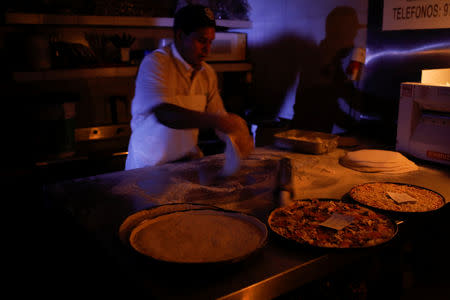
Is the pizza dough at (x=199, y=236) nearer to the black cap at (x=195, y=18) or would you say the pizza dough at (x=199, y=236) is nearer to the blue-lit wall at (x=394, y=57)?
the black cap at (x=195, y=18)

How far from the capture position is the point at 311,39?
135 inches

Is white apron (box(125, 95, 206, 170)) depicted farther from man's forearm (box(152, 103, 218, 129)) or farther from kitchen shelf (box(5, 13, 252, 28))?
kitchen shelf (box(5, 13, 252, 28))

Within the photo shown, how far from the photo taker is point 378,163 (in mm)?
2057

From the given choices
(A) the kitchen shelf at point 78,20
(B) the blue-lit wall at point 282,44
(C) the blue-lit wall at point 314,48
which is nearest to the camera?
(C) the blue-lit wall at point 314,48

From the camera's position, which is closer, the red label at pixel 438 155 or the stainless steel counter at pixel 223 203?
the stainless steel counter at pixel 223 203

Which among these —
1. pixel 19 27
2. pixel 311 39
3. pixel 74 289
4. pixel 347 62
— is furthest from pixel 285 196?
pixel 19 27

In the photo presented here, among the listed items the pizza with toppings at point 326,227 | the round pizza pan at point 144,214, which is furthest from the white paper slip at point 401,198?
the round pizza pan at point 144,214

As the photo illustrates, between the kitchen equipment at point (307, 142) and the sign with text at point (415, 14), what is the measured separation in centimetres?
92

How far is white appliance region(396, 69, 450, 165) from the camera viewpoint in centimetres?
213

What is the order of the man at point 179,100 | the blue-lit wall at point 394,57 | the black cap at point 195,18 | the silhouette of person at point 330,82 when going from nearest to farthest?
1. the man at point 179,100
2. the black cap at point 195,18
3. the blue-lit wall at point 394,57
4. the silhouette of person at point 330,82

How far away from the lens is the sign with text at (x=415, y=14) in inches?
97.9

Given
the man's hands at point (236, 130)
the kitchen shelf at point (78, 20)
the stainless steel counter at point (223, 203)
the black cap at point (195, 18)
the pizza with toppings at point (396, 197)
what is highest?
Result: the kitchen shelf at point (78, 20)

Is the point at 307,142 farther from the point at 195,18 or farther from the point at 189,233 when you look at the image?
the point at 189,233

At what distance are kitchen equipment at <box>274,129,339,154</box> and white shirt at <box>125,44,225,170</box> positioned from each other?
47 cm
